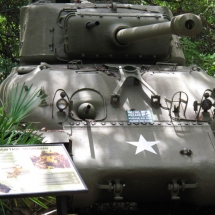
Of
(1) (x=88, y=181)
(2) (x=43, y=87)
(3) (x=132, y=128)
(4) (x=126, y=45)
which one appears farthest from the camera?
(4) (x=126, y=45)

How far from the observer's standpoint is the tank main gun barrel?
20.8ft

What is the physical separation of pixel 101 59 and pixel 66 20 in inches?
30.0

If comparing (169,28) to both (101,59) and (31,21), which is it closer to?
(101,59)

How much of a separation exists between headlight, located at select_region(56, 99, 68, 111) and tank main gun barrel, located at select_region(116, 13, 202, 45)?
1.35m

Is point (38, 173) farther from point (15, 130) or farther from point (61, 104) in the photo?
point (61, 104)

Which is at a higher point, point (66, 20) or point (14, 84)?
point (66, 20)

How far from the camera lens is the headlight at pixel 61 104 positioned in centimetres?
702

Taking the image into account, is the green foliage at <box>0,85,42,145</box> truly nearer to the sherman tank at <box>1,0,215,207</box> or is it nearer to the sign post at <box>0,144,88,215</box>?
the sherman tank at <box>1,0,215,207</box>

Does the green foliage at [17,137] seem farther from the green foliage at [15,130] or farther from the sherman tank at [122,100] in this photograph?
the sherman tank at [122,100]

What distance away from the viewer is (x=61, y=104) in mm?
7035

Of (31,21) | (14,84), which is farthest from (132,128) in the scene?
(31,21)

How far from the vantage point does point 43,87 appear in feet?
24.5

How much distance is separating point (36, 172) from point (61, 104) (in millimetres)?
2477

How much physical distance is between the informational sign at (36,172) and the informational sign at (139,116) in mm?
2158
